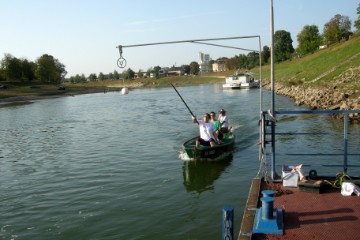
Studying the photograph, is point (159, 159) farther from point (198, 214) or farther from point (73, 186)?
point (198, 214)

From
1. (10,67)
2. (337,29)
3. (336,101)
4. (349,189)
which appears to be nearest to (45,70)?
(10,67)

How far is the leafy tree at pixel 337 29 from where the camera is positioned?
93750mm

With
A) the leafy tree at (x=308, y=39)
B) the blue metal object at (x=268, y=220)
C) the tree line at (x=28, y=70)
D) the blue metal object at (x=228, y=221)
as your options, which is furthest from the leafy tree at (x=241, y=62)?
the blue metal object at (x=228, y=221)

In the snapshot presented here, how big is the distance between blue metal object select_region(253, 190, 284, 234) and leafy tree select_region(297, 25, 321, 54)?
103374 millimetres

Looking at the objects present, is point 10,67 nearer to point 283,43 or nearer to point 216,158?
point 283,43

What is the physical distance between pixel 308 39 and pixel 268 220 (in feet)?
372

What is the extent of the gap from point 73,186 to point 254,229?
972 cm

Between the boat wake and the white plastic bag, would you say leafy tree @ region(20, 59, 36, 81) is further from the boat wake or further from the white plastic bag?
the white plastic bag

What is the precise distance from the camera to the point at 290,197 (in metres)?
7.98

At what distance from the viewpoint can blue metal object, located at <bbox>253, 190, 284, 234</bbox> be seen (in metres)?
6.46

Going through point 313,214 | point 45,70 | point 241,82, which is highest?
point 45,70

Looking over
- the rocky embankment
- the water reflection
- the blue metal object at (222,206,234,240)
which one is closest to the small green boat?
the water reflection

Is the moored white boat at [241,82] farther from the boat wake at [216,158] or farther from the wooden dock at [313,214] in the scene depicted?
the wooden dock at [313,214]

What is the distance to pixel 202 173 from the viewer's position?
50.7 ft
